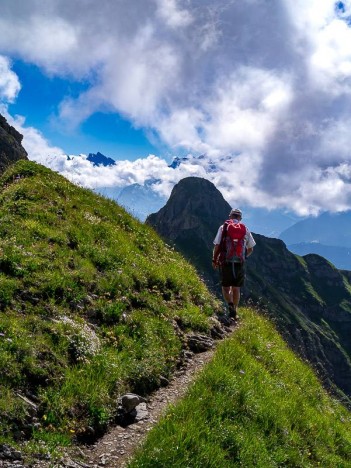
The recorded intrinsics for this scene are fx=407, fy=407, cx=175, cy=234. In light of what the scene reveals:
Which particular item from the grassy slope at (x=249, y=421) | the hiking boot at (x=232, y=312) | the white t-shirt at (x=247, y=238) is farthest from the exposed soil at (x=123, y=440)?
the white t-shirt at (x=247, y=238)

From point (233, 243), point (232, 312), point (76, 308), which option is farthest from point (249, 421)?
point (233, 243)

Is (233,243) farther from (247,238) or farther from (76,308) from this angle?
(76,308)

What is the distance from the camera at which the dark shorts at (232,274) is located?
15836mm

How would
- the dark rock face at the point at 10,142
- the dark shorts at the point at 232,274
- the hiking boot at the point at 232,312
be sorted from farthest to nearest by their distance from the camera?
the dark rock face at the point at 10,142, the hiking boot at the point at 232,312, the dark shorts at the point at 232,274

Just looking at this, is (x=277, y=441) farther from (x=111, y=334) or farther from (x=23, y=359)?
(x=23, y=359)

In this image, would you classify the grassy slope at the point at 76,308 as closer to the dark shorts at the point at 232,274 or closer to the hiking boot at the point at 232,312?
the hiking boot at the point at 232,312

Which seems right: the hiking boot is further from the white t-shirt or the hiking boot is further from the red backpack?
the white t-shirt

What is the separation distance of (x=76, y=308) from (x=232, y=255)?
7000mm

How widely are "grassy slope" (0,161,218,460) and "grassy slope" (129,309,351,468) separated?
135cm

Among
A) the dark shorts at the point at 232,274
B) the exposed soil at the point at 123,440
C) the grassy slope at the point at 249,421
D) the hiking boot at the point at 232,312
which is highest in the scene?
the dark shorts at the point at 232,274

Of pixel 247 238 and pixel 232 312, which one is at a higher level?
pixel 247 238

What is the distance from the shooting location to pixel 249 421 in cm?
839

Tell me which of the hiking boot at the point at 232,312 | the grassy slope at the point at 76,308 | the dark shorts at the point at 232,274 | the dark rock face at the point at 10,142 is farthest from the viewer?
the dark rock face at the point at 10,142

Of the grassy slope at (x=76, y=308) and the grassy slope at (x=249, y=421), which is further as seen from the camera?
the grassy slope at (x=76, y=308)
